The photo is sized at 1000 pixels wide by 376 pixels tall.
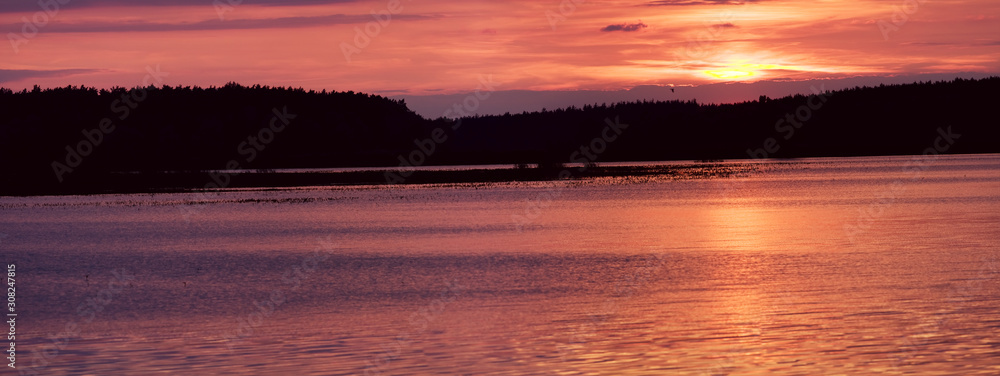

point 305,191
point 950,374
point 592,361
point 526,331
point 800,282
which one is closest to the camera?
point 950,374

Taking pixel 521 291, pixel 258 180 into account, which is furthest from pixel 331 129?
pixel 521 291

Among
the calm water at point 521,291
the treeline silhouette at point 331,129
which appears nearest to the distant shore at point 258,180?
the calm water at point 521,291

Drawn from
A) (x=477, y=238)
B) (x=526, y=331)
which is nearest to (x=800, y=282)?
(x=526, y=331)

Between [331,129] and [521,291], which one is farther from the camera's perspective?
[331,129]

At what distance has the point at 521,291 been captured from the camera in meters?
21.5

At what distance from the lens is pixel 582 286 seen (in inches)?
870

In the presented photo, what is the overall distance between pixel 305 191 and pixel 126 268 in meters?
36.7

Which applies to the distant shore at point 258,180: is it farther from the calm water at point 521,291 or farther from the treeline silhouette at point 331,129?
the treeline silhouette at point 331,129

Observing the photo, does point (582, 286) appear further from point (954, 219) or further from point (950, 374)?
point (954, 219)

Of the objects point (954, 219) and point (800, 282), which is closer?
point (800, 282)

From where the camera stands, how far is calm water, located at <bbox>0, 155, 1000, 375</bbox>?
14945 mm

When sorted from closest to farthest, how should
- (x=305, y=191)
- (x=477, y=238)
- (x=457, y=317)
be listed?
1. (x=457, y=317)
2. (x=477, y=238)
3. (x=305, y=191)

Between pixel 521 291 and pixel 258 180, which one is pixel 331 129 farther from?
pixel 521 291

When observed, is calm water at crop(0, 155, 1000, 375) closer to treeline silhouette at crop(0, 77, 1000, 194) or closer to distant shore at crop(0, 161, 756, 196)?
distant shore at crop(0, 161, 756, 196)
